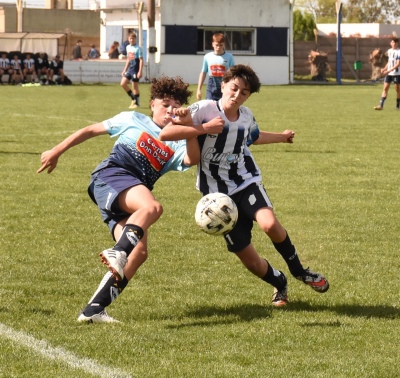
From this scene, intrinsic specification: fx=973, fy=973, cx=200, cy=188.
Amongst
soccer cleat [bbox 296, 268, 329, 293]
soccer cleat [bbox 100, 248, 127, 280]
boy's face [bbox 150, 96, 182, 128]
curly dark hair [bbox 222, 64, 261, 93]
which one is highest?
curly dark hair [bbox 222, 64, 261, 93]

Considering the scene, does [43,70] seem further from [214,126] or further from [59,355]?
[59,355]

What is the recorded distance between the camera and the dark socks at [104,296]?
6.00 m

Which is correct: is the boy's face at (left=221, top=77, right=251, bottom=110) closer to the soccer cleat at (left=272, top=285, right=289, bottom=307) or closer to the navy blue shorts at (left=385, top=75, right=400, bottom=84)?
the soccer cleat at (left=272, top=285, right=289, bottom=307)

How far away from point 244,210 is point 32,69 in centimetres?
3720

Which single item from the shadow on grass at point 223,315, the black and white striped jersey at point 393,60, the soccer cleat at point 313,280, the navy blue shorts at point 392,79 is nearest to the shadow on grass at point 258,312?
the shadow on grass at point 223,315

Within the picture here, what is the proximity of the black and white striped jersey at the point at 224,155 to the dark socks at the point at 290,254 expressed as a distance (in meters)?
0.47

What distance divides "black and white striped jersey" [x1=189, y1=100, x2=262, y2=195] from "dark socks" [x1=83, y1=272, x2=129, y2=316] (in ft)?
3.33

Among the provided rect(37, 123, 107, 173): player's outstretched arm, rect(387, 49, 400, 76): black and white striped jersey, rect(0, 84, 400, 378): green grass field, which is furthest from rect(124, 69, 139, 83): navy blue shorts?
rect(37, 123, 107, 173): player's outstretched arm

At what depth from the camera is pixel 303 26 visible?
232ft

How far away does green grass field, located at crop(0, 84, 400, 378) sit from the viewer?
5285 millimetres

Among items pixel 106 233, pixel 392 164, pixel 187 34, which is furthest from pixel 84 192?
pixel 187 34

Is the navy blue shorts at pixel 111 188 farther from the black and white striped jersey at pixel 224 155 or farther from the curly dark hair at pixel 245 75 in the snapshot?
the curly dark hair at pixel 245 75

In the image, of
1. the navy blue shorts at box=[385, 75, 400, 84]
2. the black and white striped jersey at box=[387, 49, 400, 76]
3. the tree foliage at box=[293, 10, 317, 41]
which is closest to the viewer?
the navy blue shorts at box=[385, 75, 400, 84]

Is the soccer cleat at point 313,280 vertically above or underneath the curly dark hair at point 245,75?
underneath
